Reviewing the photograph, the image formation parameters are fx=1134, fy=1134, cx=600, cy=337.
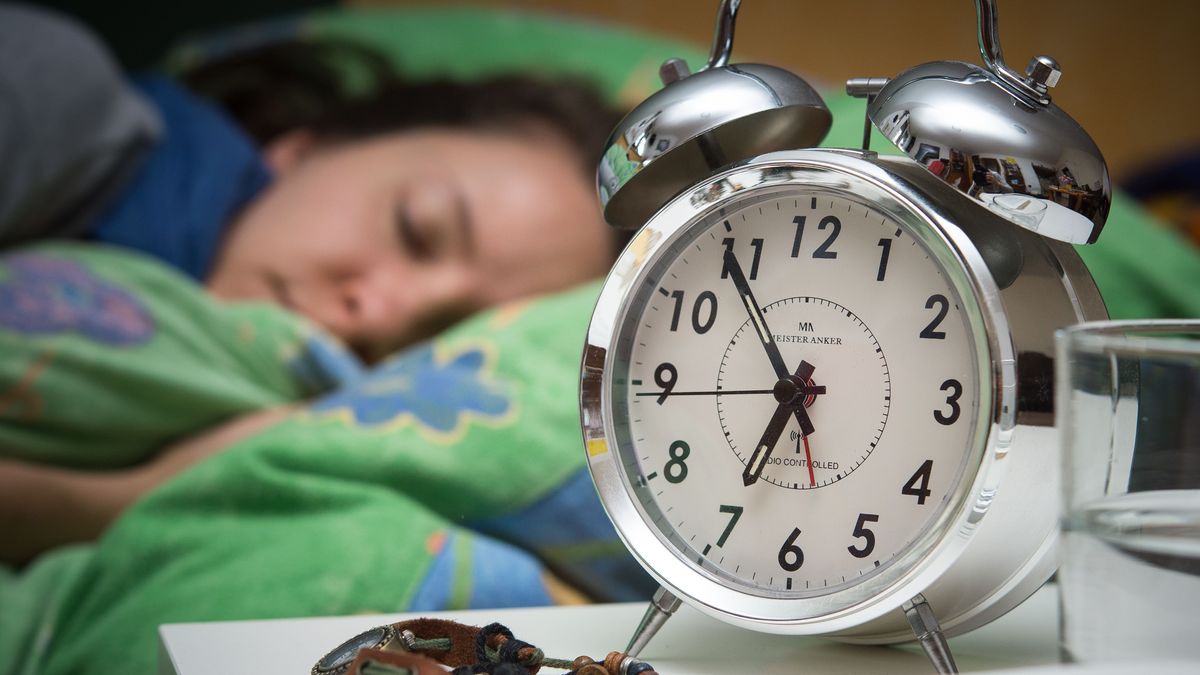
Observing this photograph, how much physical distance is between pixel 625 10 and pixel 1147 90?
2.60ft

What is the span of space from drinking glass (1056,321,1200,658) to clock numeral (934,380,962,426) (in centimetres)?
6

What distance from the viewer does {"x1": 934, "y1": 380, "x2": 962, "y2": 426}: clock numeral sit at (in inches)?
20.3

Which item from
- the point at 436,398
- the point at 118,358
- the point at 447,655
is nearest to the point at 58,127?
the point at 118,358

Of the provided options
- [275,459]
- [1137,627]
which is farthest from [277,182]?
[1137,627]

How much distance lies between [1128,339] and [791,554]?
0.19 m

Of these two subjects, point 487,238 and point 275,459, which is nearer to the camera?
point 275,459

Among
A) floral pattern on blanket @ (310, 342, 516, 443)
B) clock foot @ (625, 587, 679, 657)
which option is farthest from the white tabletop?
floral pattern on blanket @ (310, 342, 516, 443)

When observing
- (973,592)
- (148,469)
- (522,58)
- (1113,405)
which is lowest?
(148,469)

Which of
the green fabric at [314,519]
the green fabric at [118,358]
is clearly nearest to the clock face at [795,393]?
the green fabric at [314,519]

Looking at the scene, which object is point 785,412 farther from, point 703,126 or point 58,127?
point 58,127

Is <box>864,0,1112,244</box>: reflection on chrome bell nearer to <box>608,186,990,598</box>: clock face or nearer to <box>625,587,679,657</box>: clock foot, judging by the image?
<box>608,186,990,598</box>: clock face

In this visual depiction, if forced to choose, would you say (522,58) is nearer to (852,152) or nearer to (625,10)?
(625,10)

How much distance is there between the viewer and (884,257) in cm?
54

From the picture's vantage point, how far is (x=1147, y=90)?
60.7 inches
